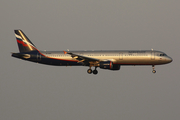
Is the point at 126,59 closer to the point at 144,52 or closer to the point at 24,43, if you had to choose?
the point at 144,52

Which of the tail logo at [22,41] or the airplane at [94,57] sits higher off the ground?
the tail logo at [22,41]

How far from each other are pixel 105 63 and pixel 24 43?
18340mm

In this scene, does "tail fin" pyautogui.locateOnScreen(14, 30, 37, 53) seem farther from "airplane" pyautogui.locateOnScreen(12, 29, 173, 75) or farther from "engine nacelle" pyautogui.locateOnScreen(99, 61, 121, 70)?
"engine nacelle" pyautogui.locateOnScreen(99, 61, 121, 70)

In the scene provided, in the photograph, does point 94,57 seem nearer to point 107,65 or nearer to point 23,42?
point 107,65

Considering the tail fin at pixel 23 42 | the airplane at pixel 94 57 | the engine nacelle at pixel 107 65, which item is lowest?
the engine nacelle at pixel 107 65

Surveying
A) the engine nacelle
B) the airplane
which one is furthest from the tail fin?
the engine nacelle

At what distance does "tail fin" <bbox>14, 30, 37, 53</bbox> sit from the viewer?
62.2m

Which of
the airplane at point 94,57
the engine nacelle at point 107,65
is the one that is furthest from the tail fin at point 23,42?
the engine nacelle at point 107,65

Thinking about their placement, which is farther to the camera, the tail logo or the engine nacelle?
the tail logo

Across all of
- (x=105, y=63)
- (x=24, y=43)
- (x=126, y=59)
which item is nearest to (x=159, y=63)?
(x=126, y=59)

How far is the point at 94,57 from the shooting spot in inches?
2256

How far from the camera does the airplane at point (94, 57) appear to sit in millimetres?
55253

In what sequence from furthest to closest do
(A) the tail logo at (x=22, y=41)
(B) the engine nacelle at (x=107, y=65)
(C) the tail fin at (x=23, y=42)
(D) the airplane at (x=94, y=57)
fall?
1. (A) the tail logo at (x=22, y=41)
2. (C) the tail fin at (x=23, y=42)
3. (D) the airplane at (x=94, y=57)
4. (B) the engine nacelle at (x=107, y=65)

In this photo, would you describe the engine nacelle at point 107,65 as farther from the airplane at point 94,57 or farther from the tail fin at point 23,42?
the tail fin at point 23,42
